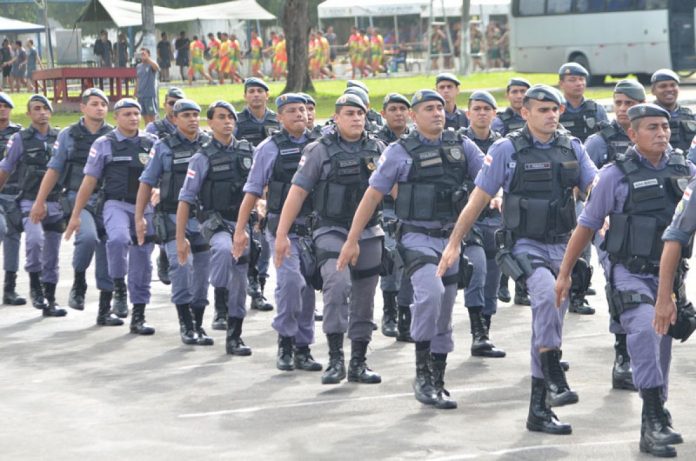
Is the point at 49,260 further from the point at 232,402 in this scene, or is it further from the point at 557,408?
the point at 557,408

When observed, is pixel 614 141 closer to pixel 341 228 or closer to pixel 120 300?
pixel 341 228

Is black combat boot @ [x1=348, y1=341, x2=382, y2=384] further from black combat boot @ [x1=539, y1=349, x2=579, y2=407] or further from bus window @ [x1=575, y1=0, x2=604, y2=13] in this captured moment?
bus window @ [x1=575, y1=0, x2=604, y2=13]

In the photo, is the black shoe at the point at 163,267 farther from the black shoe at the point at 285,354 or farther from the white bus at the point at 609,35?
the white bus at the point at 609,35

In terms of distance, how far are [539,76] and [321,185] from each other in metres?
43.3

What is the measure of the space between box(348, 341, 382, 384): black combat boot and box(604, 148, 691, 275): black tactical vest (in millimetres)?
2427

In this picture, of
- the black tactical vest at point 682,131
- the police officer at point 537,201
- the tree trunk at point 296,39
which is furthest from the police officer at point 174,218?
the tree trunk at point 296,39

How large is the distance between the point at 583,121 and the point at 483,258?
2.97m

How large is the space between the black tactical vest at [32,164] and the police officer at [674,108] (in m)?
5.50

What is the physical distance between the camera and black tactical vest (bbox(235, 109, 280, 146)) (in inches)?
571

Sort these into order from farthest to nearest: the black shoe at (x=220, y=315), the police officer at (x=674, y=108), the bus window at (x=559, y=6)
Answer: the bus window at (x=559, y=6), the black shoe at (x=220, y=315), the police officer at (x=674, y=108)

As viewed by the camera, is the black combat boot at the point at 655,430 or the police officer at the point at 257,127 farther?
the police officer at the point at 257,127

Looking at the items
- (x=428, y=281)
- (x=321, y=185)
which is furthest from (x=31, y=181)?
(x=428, y=281)

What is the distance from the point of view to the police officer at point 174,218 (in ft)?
40.8

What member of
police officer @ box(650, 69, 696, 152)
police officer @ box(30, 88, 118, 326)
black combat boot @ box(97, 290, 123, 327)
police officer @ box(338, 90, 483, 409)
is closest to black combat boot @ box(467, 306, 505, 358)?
police officer @ box(338, 90, 483, 409)
